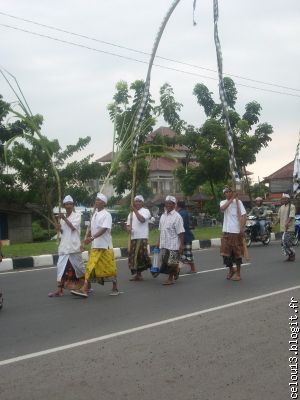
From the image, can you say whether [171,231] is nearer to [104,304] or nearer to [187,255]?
[187,255]

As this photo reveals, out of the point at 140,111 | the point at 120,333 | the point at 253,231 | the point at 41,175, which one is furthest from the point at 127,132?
the point at 41,175

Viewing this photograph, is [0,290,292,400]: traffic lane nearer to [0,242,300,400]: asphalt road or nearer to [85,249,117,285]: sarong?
[0,242,300,400]: asphalt road

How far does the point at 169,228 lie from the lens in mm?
10320

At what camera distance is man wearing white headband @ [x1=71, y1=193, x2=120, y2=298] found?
8.98 metres

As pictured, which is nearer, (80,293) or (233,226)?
(80,293)

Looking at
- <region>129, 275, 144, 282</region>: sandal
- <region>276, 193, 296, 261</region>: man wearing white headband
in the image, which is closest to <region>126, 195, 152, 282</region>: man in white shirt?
<region>129, 275, 144, 282</region>: sandal

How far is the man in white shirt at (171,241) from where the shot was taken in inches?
403

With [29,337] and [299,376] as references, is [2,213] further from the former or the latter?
[299,376]

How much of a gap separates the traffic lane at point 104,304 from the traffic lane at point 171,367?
564 mm

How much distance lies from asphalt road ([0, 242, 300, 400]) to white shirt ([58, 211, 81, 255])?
733 millimetres

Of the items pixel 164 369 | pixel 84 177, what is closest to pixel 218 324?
pixel 164 369

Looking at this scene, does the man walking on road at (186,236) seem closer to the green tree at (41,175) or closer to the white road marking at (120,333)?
the white road marking at (120,333)

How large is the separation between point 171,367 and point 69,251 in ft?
13.7

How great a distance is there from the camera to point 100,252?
9047mm
